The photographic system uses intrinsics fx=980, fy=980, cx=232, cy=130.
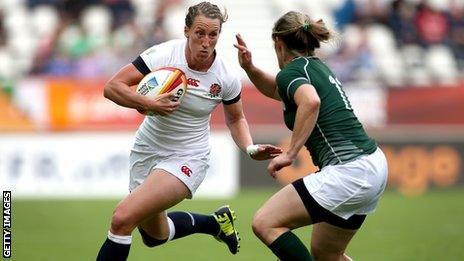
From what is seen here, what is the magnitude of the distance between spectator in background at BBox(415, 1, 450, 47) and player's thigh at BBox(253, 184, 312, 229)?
13.4 metres

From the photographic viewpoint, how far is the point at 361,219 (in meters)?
6.59

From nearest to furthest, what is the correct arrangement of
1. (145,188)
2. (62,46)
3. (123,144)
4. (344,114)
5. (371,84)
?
(344,114)
(145,188)
(123,144)
(371,84)
(62,46)

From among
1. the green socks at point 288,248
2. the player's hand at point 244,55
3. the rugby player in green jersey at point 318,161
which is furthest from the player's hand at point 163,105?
the green socks at point 288,248

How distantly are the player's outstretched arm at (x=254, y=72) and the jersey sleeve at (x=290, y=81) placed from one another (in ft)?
3.01

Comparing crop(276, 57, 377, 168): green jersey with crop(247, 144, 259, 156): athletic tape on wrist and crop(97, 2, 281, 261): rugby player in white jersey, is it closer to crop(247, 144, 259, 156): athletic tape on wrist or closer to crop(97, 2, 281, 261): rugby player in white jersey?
crop(97, 2, 281, 261): rugby player in white jersey

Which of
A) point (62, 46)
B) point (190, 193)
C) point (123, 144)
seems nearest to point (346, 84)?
point (123, 144)

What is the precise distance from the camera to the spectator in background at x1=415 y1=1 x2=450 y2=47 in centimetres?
1919

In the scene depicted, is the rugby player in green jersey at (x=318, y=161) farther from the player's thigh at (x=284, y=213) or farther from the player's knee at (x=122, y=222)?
the player's knee at (x=122, y=222)

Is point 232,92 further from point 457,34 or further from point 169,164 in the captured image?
point 457,34

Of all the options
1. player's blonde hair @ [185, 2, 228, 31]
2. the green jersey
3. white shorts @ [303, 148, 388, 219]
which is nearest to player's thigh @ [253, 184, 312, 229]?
white shorts @ [303, 148, 388, 219]

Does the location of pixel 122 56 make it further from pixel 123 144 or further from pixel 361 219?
pixel 361 219

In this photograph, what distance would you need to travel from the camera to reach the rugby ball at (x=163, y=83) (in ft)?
22.9

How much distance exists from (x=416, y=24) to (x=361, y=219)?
521 inches

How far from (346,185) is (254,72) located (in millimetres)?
1442
